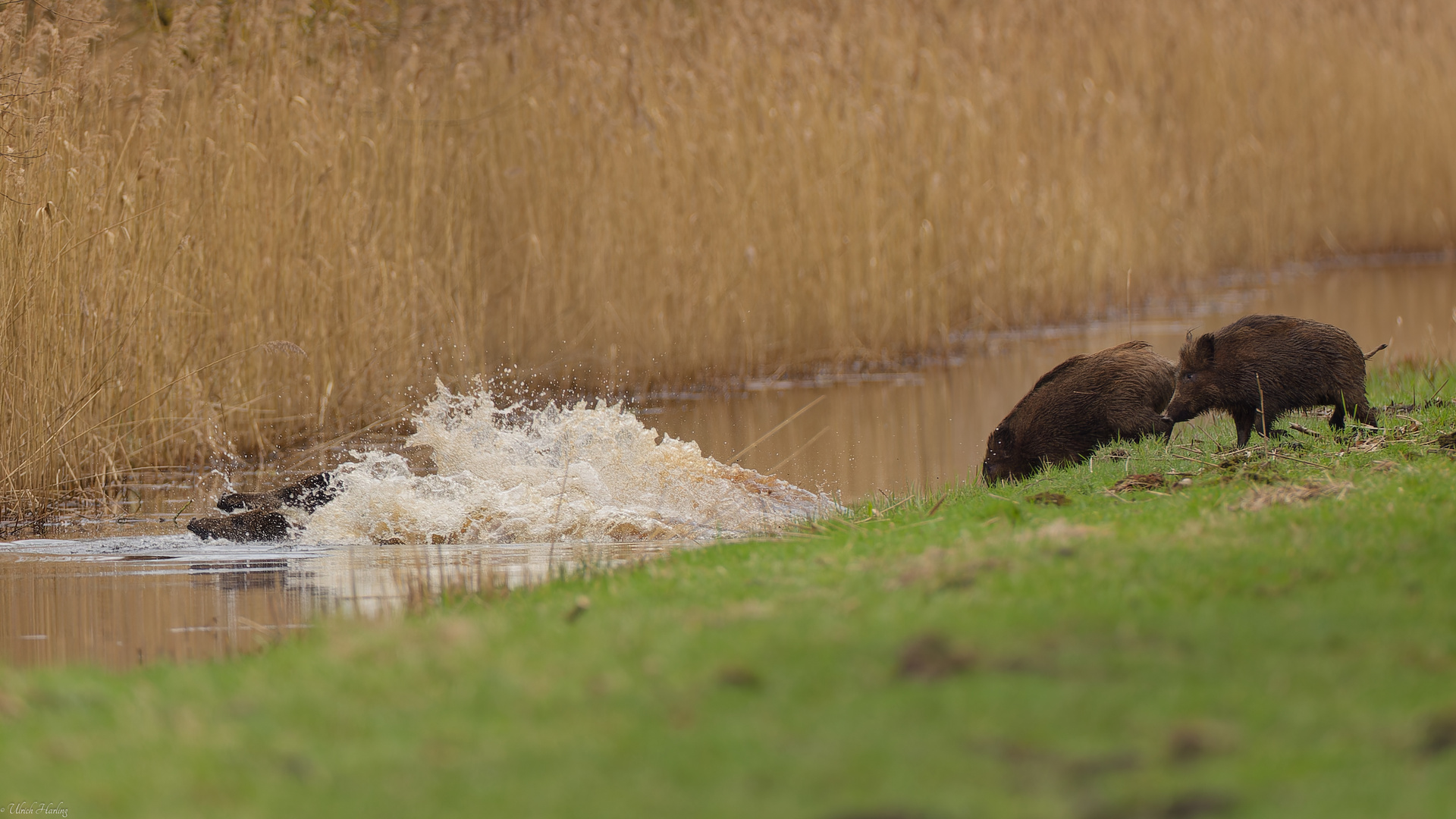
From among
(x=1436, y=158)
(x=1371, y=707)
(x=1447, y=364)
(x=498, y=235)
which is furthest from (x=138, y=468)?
(x=1436, y=158)

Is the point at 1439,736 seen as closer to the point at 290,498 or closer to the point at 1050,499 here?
the point at 1050,499

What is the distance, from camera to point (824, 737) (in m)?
3.31

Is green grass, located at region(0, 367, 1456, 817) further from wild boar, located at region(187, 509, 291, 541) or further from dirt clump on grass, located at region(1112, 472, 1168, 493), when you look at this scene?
wild boar, located at region(187, 509, 291, 541)

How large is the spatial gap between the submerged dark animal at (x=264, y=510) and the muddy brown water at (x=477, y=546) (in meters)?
0.13

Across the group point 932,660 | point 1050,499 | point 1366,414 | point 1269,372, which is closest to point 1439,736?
point 932,660

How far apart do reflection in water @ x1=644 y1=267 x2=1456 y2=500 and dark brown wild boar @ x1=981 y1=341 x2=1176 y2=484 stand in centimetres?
44

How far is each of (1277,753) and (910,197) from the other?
11814 millimetres

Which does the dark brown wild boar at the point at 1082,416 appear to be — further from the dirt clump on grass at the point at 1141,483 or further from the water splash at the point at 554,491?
the dirt clump on grass at the point at 1141,483

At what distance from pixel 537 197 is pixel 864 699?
978 centimetres

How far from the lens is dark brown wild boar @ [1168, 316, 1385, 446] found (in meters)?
7.59

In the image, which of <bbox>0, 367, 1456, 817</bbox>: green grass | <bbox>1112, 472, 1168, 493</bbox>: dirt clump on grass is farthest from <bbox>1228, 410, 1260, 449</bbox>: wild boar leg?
<bbox>0, 367, 1456, 817</bbox>: green grass

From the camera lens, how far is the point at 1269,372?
758cm

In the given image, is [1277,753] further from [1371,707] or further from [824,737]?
[824,737]

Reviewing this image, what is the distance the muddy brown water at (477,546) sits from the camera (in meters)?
6.03
